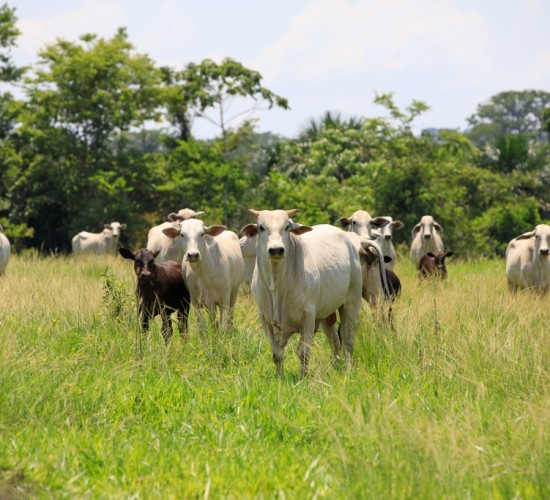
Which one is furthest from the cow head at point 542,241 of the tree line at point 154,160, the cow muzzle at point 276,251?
the tree line at point 154,160

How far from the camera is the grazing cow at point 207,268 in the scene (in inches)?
438

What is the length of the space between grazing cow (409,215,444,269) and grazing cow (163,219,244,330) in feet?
30.1

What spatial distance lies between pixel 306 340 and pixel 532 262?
273 inches

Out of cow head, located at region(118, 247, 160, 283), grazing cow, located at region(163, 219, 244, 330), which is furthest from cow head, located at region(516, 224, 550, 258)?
cow head, located at region(118, 247, 160, 283)

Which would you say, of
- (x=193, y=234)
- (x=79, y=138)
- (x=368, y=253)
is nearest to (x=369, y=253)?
(x=368, y=253)

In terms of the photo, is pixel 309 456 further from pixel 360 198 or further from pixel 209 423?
pixel 360 198

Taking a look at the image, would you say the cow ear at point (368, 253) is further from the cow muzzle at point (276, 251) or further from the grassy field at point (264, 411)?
the cow muzzle at point (276, 251)

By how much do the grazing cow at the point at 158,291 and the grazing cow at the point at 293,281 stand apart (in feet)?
4.92

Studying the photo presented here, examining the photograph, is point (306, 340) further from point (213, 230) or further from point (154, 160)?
point (154, 160)

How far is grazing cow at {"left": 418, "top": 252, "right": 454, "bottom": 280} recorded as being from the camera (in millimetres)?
16781

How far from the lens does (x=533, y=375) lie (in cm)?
771

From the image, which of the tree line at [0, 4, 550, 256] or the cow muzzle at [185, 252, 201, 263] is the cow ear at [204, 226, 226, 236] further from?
the tree line at [0, 4, 550, 256]

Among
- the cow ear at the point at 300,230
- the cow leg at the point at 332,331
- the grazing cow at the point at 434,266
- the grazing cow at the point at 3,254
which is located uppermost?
the cow ear at the point at 300,230

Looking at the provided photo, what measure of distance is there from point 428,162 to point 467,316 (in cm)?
1922
